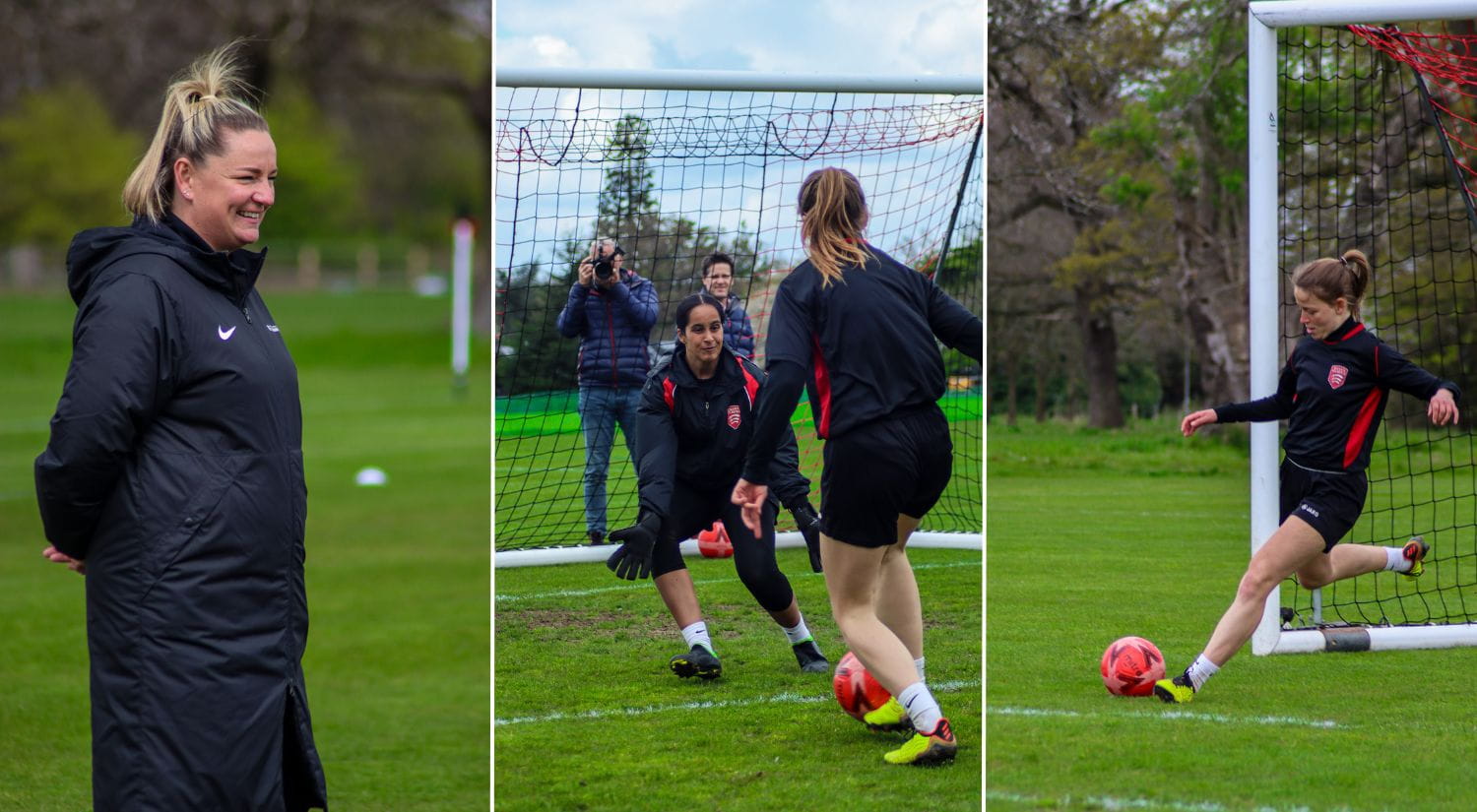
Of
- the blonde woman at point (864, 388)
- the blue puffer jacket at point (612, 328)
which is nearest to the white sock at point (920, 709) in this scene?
the blonde woman at point (864, 388)

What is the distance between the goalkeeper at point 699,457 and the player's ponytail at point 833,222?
37cm

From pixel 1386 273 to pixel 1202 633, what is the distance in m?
12.2

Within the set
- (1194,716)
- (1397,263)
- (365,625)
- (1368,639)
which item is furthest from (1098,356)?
(1194,716)

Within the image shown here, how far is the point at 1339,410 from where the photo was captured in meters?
5.96

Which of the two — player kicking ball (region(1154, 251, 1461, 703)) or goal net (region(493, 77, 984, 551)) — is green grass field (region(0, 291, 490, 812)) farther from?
player kicking ball (region(1154, 251, 1461, 703))

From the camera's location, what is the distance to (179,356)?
3.34 m

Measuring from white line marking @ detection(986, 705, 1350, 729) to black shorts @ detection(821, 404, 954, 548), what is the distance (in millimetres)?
1546

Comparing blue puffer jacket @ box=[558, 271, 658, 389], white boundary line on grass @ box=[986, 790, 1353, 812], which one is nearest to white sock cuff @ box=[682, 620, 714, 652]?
blue puffer jacket @ box=[558, 271, 658, 389]

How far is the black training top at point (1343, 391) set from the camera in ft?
19.2

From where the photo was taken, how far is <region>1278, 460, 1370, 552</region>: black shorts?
5875 mm

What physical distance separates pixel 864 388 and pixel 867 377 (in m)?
0.03

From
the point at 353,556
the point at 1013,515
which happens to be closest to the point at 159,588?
the point at 353,556

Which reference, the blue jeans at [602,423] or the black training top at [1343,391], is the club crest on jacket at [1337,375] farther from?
the blue jeans at [602,423]

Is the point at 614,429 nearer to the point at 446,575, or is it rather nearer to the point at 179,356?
the point at 179,356
